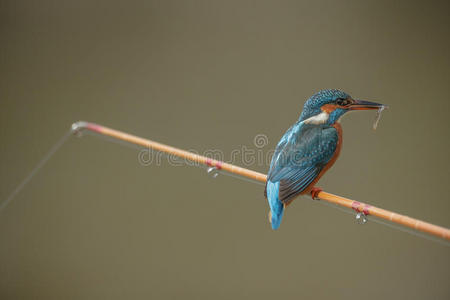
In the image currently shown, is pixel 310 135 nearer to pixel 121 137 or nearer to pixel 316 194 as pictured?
pixel 316 194

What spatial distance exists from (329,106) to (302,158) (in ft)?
0.53

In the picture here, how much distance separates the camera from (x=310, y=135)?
1055 millimetres

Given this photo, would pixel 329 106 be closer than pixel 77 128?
Yes

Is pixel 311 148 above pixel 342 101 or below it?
below

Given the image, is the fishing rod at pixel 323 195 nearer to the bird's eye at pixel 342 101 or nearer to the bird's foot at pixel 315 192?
the bird's foot at pixel 315 192

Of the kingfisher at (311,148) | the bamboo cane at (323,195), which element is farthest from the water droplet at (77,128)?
the kingfisher at (311,148)

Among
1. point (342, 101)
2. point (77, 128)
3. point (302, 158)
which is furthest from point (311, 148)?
point (77, 128)

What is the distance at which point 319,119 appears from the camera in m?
1.06

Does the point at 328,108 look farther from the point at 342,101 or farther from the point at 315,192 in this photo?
the point at 315,192

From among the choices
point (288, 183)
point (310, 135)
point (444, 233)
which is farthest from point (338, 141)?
point (444, 233)

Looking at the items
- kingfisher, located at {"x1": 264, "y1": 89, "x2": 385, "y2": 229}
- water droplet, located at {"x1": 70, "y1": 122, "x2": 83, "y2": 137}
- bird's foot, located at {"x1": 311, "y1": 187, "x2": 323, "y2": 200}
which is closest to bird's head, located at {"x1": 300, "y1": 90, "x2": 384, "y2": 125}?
kingfisher, located at {"x1": 264, "y1": 89, "x2": 385, "y2": 229}

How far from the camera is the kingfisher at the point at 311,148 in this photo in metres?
1.01

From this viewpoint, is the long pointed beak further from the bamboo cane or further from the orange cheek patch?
the bamboo cane

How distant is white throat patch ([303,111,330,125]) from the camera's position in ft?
3.46
